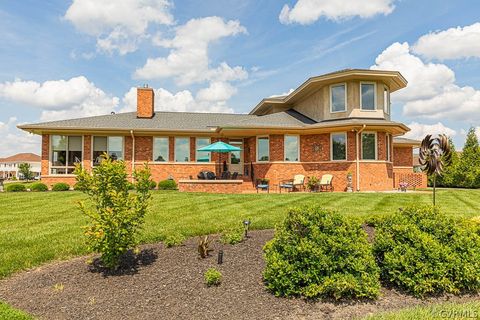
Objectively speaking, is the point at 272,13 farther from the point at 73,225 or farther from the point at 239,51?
the point at 73,225

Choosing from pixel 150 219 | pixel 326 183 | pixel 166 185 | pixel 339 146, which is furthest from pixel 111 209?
pixel 339 146

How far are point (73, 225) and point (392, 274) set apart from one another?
7079 millimetres

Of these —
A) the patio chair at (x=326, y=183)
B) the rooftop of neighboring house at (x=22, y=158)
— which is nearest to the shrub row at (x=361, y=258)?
the patio chair at (x=326, y=183)

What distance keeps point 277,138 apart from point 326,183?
144 inches

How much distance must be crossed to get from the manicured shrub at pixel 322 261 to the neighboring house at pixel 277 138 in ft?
38.6

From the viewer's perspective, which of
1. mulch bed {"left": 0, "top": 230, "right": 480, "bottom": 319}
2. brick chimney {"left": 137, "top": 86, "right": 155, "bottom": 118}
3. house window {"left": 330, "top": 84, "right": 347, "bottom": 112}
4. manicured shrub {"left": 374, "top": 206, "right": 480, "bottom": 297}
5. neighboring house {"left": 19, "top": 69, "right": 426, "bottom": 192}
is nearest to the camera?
mulch bed {"left": 0, "top": 230, "right": 480, "bottom": 319}

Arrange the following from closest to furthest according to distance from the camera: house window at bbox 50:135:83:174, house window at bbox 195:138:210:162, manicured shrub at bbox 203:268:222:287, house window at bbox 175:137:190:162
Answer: manicured shrub at bbox 203:268:222:287 < house window at bbox 50:135:83:174 < house window at bbox 175:137:190:162 < house window at bbox 195:138:210:162

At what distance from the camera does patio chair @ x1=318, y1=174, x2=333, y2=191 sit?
1745 centimetres

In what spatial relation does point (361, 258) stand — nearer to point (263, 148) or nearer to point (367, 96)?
point (263, 148)

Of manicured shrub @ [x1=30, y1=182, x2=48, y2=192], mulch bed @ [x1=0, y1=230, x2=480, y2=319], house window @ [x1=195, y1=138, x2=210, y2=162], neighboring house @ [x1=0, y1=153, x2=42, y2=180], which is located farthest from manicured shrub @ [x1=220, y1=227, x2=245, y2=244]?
neighboring house @ [x1=0, y1=153, x2=42, y2=180]

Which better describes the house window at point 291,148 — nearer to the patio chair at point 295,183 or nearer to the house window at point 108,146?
the patio chair at point 295,183

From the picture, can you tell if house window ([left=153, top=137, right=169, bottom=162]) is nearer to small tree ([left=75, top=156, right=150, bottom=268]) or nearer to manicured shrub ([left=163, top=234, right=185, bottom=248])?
manicured shrub ([left=163, top=234, right=185, bottom=248])

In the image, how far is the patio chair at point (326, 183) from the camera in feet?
57.3

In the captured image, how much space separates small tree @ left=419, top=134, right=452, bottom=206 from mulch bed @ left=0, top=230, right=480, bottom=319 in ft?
14.2
